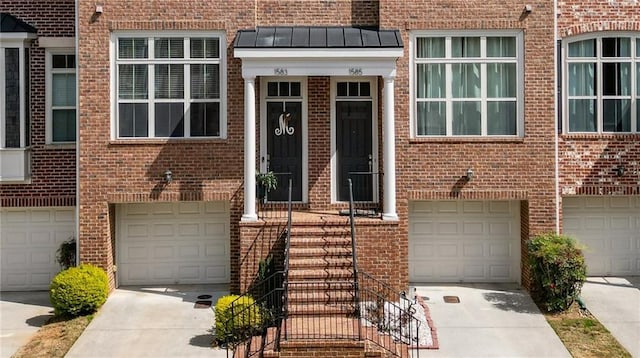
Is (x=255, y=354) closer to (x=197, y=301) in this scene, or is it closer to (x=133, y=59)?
(x=197, y=301)

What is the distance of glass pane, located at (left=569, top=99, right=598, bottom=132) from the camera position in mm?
13695

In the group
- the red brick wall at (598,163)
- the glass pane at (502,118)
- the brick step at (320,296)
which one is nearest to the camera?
the brick step at (320,296)

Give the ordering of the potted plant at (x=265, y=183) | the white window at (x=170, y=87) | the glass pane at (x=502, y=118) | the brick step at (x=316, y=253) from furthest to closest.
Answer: the glass pane at (x=502, y=118), the white window at (x=170, y=87), the potted plant at (x=265, y=183), the brick step at (x=316, y=253)

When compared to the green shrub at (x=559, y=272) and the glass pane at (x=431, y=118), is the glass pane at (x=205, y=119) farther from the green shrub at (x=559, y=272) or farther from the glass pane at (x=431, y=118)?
the green shrub at (x=559, y=272)

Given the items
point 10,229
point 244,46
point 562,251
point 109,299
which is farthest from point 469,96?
point 10,229

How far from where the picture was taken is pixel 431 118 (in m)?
13.5

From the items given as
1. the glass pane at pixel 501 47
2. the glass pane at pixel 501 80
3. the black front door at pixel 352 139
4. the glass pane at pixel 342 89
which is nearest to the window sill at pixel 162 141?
the black front door at pixel 352 139

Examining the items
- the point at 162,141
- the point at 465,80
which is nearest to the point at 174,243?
the point at 162,141

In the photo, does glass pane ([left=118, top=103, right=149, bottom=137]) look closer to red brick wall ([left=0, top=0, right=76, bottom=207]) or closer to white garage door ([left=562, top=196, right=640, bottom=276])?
red brick wall ([left=0, top=0, right=76, bottom=207])

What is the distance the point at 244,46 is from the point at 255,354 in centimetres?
601

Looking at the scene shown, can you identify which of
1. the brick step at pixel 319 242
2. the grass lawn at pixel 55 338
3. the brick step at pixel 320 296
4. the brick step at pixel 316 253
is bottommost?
the grass lawn at pixel 55 338

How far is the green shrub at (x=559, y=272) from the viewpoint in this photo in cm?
1195

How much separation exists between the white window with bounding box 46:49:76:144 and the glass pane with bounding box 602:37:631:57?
11.9 m

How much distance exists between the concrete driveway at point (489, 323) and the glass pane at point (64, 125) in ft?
28.2
